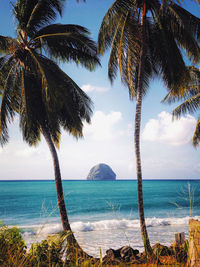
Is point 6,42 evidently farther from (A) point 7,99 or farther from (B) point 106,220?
(B) point 106,220

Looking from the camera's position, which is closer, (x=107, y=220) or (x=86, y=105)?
(x=86, y=105)

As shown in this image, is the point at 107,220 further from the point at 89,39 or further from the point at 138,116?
the point at 89,39

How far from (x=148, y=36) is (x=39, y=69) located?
167 inches

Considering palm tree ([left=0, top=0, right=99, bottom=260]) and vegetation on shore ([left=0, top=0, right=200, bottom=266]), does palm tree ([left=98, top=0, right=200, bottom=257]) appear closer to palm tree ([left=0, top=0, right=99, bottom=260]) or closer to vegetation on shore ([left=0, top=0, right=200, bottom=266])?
vegetation on shore ([left=0, top=0, right=200, bottom=266])

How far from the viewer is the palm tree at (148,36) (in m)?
7.06

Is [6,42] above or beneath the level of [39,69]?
above

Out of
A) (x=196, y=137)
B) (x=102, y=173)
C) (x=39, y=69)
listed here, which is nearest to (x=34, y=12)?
(x=39, y=69)

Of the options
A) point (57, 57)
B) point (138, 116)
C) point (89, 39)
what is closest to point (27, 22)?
point (57, 57)

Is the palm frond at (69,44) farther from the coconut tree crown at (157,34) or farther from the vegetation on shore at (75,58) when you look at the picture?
the coconut tree crown at (157,34)

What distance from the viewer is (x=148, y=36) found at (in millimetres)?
8125

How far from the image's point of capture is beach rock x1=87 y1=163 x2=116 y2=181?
135 meters

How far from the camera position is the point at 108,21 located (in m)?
7.38

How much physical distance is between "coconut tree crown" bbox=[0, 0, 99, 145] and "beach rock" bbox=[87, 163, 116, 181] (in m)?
129

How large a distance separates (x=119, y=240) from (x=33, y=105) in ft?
29.5
